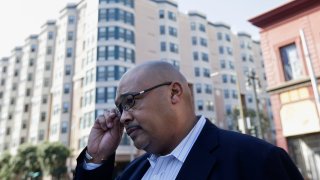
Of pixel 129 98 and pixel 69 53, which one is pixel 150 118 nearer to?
pixel 129 98

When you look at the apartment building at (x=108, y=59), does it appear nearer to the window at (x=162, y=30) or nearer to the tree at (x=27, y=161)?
the window at (x=162, y=30)

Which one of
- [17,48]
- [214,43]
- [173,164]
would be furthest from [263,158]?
[17,48]

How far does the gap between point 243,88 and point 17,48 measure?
49331 millimetres

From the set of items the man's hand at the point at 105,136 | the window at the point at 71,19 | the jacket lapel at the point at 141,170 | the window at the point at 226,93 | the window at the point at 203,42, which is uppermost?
the window at the point at 71,19

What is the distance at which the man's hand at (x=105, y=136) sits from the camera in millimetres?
2561

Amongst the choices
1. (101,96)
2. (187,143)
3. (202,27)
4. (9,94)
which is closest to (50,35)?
(9,94)

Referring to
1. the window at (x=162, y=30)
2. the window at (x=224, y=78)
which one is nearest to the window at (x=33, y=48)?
the window at (x=162, y=30)

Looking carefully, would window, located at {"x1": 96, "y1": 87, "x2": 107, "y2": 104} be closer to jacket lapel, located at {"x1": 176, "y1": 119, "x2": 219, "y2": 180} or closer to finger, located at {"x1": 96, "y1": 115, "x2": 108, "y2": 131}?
finger, located at {"x1": 96, "y1": 115, "x2": 108, "y2": 131}

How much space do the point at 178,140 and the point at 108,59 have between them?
39.5 meters

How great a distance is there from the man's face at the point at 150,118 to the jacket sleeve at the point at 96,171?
1.82 feet

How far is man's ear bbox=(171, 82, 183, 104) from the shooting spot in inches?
83.2

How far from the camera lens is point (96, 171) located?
2.49 meters

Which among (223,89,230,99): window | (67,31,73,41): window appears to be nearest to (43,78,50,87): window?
(67,31,73,41): window

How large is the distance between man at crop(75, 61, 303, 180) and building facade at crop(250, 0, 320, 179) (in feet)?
51.3
